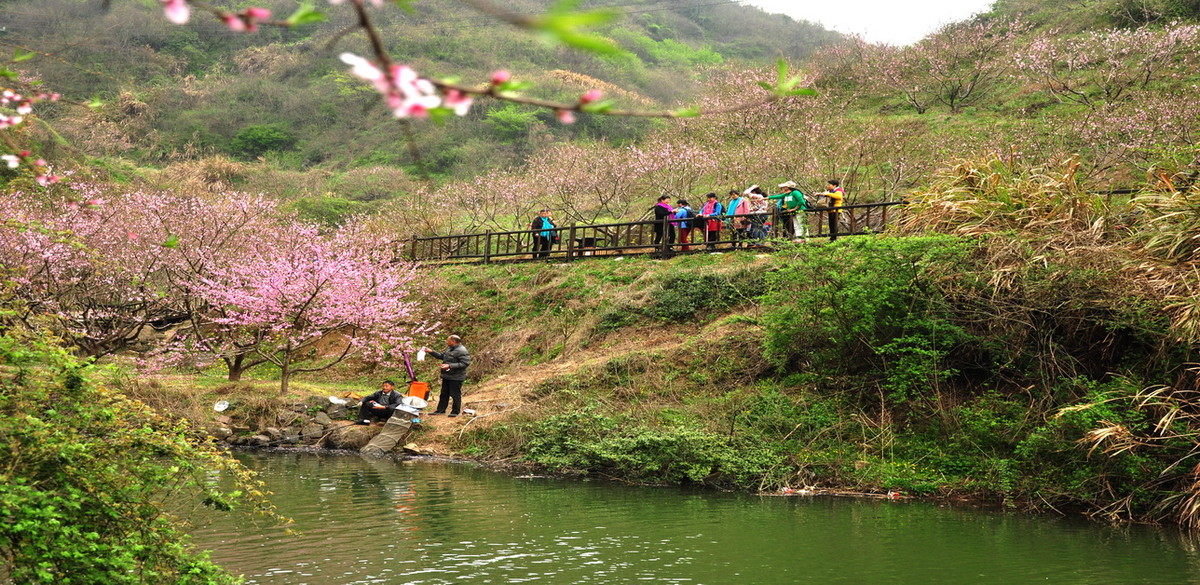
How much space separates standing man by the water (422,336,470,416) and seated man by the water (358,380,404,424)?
76 cm

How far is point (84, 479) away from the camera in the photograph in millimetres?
6066

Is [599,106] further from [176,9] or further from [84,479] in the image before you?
[84,479]

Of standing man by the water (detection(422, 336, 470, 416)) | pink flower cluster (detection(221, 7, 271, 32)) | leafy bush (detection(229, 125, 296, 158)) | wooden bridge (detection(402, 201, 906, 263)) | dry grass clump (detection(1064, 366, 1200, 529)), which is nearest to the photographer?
pink flower cluster (detection(221, 7, 271, 32))

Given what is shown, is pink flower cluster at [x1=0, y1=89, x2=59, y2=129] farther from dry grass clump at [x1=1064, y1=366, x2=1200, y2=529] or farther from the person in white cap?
the person in white cap

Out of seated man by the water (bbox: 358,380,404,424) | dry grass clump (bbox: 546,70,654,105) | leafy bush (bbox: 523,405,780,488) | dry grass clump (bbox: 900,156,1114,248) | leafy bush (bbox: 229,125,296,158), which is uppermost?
dry grass clump (bbox: 546,70,654,105)

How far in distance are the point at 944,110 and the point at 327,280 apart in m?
24.1

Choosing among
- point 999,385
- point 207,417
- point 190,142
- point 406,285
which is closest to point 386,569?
point 999,385

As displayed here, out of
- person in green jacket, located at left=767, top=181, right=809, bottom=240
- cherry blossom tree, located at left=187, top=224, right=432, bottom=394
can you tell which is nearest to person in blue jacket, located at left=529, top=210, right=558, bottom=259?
cherry blossom tree, located at left=187, top=224, right=432, bottom=394

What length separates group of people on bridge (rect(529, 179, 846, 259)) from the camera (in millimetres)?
Result: 19203

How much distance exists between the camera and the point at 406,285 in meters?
24.3

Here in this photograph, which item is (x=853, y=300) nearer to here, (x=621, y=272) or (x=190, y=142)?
(x=621, y=272)

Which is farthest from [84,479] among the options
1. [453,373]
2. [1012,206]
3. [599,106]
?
[1012,206]

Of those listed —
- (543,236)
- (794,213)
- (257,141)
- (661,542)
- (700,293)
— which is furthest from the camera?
(257,141)

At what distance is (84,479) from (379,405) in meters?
12.1
